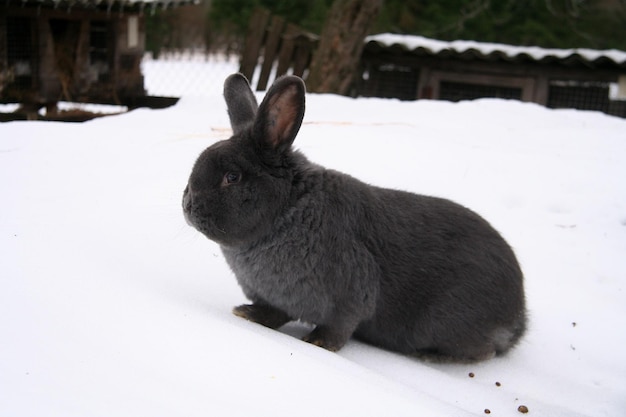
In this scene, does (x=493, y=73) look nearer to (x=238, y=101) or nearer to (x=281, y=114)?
(x=238, y=101)

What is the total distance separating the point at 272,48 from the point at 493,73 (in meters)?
2.95

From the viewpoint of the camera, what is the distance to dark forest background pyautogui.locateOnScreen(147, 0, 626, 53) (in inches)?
588

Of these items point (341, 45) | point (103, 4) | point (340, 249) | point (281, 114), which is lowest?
point (340, 249)

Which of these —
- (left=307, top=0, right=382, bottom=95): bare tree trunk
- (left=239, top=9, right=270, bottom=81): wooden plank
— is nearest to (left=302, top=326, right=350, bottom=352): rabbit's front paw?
(left=307, top=0, right=382, bottom=95): bare tree trunk

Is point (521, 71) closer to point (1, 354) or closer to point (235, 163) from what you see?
point (235, 163)

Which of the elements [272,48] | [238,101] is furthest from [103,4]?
[238,101]

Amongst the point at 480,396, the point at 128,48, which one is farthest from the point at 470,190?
the point at 128,48

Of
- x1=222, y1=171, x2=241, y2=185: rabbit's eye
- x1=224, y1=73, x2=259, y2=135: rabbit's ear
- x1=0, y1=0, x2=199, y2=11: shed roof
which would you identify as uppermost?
x1=0, y1=0, x2=199, y2=11: shed roof

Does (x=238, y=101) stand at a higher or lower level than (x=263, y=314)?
higher

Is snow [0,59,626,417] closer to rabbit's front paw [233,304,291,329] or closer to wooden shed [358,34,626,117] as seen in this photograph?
rabbit's front paw [233,304,291,329]

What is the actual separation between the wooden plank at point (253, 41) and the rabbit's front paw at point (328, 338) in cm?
680

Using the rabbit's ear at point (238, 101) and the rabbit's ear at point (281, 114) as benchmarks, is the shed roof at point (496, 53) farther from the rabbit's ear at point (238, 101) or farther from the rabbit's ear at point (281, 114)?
the rabbit's ear at point (281, 114)

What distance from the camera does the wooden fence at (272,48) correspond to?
905cm

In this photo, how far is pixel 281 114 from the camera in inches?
106
